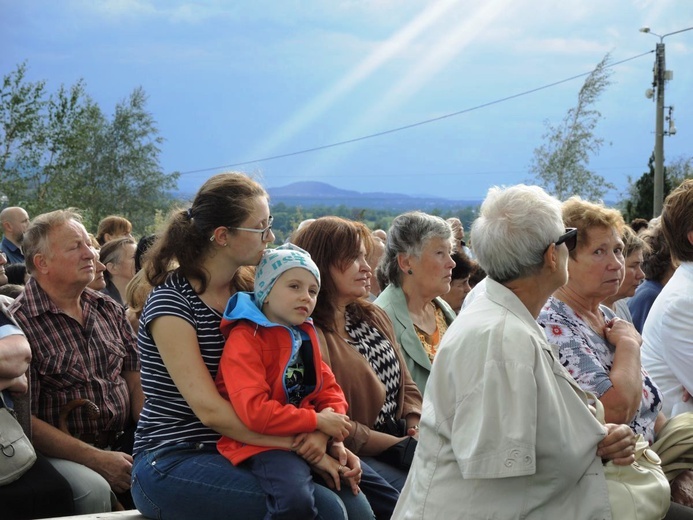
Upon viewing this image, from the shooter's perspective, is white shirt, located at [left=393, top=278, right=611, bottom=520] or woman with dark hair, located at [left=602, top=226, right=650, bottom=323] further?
woman with dark hair, located at [left=602, top=226, right=650, bottom=323]

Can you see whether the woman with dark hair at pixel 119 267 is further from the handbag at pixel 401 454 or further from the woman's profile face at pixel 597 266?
the woman's profile face at pixel 597 266

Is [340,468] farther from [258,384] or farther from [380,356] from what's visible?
[380,356]

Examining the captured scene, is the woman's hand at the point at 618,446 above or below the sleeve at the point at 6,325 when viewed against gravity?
below

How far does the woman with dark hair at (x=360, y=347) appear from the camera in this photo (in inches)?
147

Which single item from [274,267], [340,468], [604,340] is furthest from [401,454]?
[274,267]

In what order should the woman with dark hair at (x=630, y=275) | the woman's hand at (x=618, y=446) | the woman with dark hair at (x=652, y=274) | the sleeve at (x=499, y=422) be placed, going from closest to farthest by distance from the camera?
the sleeve at (x=499, y=422) → the woman's hand at (x=618, y=446) → the woman with dark hair at (x=630, y=275) → the woman with dark hair at (x=652, y=274)

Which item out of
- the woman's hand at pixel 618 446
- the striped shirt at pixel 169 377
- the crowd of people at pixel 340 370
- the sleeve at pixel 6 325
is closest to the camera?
the crowd of people at pixel 340 370

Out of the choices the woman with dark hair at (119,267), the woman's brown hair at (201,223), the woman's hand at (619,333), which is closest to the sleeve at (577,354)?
the woman's hand at (619,333)

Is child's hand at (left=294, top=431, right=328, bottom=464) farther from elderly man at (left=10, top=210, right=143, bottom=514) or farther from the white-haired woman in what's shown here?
the white-haired woman

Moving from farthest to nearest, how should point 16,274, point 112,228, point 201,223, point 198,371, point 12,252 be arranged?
point 12,252
point 112,228
point 16,274
point 201,223
point 198,371

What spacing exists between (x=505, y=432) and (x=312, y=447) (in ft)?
2.76

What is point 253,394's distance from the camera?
2949 millimetres

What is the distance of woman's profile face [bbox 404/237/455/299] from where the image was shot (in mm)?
4629

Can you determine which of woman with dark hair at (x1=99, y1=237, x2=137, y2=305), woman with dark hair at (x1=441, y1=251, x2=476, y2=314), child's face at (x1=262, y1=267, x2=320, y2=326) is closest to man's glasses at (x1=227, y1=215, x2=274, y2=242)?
child's face at (x1=262, y1=267, x2=320, y2=326)
